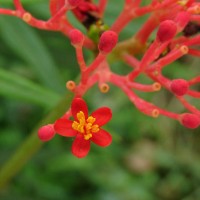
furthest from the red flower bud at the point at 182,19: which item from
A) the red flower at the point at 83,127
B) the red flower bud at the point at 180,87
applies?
the red flower at the point at 83,127

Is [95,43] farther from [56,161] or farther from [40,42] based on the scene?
[56,161]

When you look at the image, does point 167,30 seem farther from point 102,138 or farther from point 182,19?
point 102,138

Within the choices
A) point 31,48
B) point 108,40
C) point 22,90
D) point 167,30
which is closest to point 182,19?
point 167,30

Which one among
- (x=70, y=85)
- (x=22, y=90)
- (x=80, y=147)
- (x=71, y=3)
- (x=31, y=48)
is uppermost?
(x=31, y=48)

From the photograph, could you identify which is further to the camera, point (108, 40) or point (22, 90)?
point (22, 90)

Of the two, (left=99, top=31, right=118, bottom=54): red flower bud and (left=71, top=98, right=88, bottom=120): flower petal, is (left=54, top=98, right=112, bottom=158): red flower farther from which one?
(left=99, top=31, right=118, bottom=54): red flower bud

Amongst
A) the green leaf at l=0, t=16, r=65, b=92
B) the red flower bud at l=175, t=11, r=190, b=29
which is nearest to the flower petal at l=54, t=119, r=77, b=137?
the red flower bud at l=175, t=11, r=190, b=29
